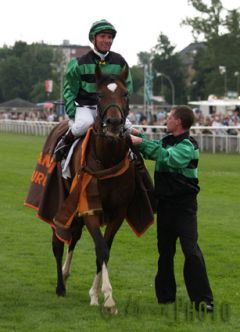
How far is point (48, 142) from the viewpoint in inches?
377

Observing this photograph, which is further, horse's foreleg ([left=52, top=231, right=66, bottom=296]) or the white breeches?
horse's foreleg ([left=52, top=231, right=66, bottom=296])

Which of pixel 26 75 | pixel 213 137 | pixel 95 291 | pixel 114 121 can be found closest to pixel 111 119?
pixel 114 121

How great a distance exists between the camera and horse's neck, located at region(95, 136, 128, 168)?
26.0ft

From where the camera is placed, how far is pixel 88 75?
8516 mm

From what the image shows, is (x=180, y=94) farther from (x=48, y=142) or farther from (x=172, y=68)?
(x=48, y=142)

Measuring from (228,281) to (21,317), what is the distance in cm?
266

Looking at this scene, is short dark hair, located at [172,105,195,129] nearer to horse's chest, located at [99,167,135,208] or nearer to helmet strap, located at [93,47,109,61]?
horse's chest, located at [99,167,135,208]

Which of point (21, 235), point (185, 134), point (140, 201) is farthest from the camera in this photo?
point (21, 235)

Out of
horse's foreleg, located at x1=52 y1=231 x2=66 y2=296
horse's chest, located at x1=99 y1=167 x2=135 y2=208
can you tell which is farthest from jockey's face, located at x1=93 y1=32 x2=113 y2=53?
horse's foreleg, located at x1=52 y1=231 x2=66 y2=296

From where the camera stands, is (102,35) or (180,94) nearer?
(102,35)

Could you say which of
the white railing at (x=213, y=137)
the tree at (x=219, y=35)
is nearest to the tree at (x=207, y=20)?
the tree at (x=219, y=35)

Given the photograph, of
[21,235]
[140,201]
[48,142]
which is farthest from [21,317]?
[21,235]

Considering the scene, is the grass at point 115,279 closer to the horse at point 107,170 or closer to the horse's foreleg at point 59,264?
the horse's foreleg at point 59,264

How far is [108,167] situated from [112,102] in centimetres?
67
